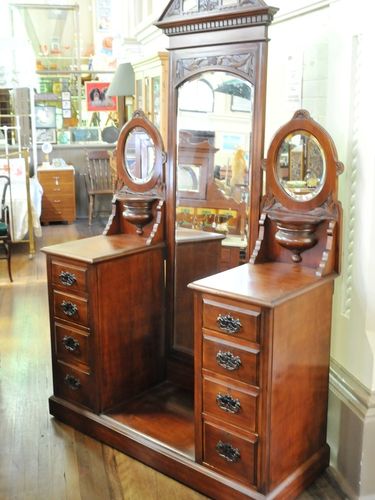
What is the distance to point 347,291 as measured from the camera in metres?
2.39

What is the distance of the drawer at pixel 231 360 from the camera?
6.89ft

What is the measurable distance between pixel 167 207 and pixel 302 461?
1.25 metres

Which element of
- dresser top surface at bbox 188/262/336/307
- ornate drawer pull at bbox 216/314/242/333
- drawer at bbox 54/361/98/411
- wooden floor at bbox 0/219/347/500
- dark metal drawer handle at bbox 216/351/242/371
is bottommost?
wooden floor at bbox 0/219/347/500

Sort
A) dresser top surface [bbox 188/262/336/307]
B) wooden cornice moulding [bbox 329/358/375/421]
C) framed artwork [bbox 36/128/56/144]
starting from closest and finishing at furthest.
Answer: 1. dresser top surface [bbox 188/262/336/307]
2. wooden cornice moulding [bbox 329/358/375/421]
3. framed artwork [bbox 36/128/56/144]

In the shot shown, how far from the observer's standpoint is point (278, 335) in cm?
207

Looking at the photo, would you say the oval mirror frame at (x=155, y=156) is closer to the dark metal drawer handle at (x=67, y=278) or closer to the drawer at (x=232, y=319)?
the dark metal drawer handle at (x=67, y=278)

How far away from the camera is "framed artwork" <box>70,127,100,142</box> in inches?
349

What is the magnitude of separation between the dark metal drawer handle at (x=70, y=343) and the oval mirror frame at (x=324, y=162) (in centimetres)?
111

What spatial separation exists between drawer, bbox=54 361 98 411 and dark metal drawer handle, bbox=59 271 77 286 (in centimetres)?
41

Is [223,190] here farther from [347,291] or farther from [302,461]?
[302,461]

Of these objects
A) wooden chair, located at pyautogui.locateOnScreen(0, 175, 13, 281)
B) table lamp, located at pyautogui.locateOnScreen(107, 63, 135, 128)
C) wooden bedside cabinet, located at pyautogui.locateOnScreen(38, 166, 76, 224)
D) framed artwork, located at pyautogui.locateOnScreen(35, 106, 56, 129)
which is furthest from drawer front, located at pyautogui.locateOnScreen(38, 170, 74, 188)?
table lamp, located at pyautogui.locateOnScreen(107, 63, 135, 128)

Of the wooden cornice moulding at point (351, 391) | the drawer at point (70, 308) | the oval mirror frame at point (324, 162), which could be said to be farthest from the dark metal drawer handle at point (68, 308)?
the wooden cornice moulding at point (351, 391)

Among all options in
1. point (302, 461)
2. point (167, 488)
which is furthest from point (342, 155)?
point (167, 488)

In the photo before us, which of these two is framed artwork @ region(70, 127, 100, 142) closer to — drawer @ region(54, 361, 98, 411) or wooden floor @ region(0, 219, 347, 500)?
wooden floor @ region(0, 219, 347, 500)
